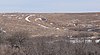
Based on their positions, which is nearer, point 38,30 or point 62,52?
point 62,52

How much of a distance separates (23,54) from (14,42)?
340 inches

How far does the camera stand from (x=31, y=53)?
62.3ft

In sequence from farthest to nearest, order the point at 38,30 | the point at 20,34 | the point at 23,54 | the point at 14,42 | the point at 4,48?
the point at 38,30
the point at 20,34
the point at 14,42
the point at 4,48
the point at 23,54

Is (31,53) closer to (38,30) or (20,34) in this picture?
(20,34)

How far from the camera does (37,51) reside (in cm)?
1942

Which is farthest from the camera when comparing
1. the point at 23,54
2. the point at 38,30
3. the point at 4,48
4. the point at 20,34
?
the point at 38,30

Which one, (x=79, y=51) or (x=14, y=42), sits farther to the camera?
(x=14, y=42)

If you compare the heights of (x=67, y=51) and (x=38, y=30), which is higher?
(x=67, y=51)

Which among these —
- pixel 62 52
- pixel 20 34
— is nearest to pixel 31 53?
pixel 62 52

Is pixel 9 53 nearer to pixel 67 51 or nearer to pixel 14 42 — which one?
pixel 67 51

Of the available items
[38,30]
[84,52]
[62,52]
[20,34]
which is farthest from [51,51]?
[38,30]

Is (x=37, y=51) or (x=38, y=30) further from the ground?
(x=37, y=51)

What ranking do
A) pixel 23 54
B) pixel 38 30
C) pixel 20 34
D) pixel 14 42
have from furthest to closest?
pixel 38 30 < pixel 20 34 < pixel 14 42 < pixel 23 54

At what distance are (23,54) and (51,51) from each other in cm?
176
